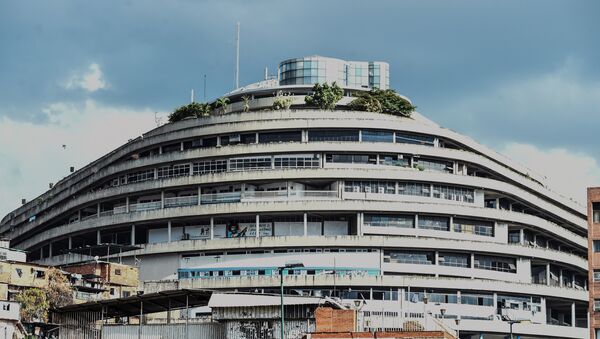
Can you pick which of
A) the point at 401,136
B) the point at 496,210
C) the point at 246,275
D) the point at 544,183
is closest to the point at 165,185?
the point at 246,275

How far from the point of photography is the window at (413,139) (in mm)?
146875

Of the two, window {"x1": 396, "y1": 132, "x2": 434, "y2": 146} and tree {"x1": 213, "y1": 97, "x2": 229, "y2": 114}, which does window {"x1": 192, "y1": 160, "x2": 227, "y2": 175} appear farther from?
window {"x1": 396, "y1": 132, "x2": 434, "y2": 146}

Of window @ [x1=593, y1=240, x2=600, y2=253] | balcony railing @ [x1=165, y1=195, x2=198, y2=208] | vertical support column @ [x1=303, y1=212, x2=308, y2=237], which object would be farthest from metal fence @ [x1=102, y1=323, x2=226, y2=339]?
balcony railing @ [x1=165, y1=195, x2=198, y2=208]

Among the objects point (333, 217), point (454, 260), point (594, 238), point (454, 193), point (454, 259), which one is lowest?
point (454, 260)

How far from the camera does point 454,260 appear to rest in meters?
143

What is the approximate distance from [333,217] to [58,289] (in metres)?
34.4

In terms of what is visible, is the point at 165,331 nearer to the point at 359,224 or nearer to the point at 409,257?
the point at 359,224

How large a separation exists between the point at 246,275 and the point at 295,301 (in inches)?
1962

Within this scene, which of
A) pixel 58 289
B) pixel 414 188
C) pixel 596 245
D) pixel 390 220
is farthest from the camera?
pixel 414 188

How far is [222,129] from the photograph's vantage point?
146875 millimetres

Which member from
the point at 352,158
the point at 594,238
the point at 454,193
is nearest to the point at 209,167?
the point at 352,158

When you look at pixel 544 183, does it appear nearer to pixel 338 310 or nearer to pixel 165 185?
pixel 165 185

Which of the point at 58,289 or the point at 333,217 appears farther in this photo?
the point at 333,217

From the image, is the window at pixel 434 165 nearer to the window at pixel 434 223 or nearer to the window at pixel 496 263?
the window at pixel 434 223
